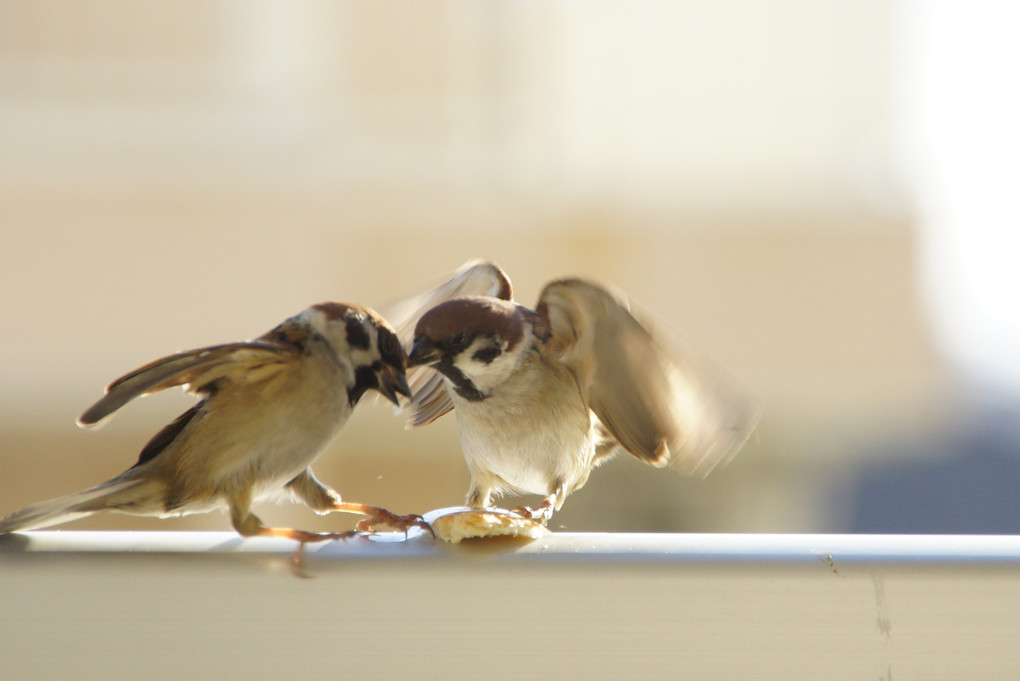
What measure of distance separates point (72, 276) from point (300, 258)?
1.02 meters

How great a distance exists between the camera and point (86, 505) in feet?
3.01

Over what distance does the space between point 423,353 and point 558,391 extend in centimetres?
21

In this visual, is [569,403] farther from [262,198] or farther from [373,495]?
[262,198]

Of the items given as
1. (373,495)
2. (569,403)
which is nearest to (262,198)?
(373,495)

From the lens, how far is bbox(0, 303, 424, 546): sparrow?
0.99 meters

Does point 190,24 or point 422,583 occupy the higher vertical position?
point 190,24

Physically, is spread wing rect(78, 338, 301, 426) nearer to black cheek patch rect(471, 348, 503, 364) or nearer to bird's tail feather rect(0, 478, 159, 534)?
bird's tail feather rect(0, 478, 159, 534)

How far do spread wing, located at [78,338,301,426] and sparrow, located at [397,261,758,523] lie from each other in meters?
0.25

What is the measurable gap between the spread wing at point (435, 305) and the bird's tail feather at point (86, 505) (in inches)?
17.9

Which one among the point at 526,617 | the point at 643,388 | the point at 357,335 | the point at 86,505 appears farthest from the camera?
the point at 643,388

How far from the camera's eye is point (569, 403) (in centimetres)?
136

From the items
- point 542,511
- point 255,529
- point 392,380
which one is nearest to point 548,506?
point 542,511

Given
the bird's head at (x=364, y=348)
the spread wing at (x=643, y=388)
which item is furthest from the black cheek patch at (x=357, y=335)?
the spread wing at (x=643, y=388)

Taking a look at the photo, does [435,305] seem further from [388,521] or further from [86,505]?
[86,505]
